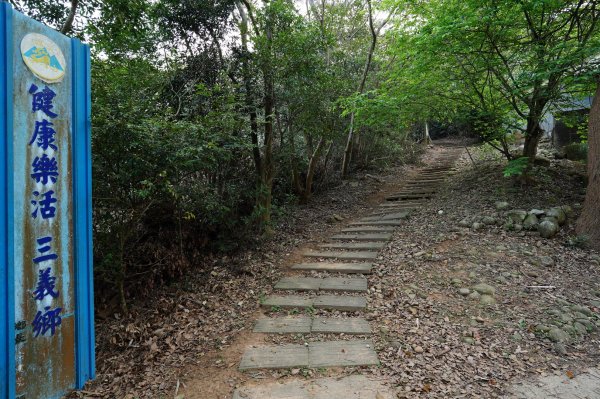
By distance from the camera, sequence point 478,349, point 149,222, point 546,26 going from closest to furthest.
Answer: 1. point 478,349
2. point 149,222
3. point 546,26

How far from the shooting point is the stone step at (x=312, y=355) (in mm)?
2943

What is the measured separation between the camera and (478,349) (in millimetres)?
3098

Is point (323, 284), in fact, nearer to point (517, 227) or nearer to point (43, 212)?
point (43, 212)

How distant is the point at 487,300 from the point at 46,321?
4.17 meters

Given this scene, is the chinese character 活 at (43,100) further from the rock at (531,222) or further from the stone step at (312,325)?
the rock at (531,222)

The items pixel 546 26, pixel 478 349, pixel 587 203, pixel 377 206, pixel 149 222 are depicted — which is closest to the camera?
pixel 478 349

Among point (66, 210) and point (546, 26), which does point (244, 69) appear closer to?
point (66, 210)

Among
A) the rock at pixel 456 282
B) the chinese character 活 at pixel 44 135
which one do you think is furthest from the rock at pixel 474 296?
the chinese character 活 at pixel 44 135

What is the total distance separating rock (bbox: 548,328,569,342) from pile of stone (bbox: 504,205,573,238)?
2.52 m

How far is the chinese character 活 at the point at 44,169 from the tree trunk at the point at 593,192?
6651 mm

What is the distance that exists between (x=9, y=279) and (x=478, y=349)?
3633mm

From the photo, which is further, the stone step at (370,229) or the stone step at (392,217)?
the stone step at (392,217)

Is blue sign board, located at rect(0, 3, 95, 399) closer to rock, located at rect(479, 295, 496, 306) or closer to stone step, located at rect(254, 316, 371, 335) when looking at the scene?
stone step, located at rect(254, 316, 371, 335)

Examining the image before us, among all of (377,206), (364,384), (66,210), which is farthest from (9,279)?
(377,206)
